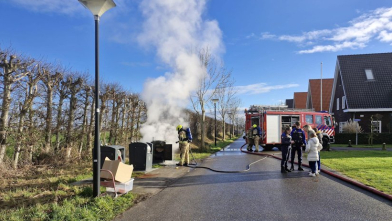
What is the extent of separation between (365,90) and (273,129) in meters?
16.7

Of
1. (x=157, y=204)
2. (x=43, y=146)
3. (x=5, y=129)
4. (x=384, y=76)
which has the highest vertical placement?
(x=384, y=76)

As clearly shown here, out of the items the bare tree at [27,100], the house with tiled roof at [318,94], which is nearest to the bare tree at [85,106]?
the bare tree at [27,100]

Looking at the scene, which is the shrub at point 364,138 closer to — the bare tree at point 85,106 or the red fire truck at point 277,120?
the red fire truck at point 277,120

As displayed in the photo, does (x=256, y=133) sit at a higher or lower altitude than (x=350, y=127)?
lower

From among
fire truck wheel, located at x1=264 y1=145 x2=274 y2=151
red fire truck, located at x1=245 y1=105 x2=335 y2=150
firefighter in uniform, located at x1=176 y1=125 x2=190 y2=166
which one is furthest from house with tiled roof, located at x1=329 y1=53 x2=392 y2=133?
firefighter in uniform, located at x1=176 y1=125 x2=190 y2=166

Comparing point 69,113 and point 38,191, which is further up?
point 69,113

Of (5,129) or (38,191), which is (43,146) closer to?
(5,129)

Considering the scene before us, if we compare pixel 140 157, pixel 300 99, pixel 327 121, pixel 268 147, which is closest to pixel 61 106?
pixel 140 157

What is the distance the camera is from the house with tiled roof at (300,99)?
50.4 meters

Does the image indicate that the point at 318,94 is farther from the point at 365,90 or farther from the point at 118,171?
the point at 118,171

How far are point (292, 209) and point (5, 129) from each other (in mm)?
8333

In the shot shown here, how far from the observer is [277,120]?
16.4 m

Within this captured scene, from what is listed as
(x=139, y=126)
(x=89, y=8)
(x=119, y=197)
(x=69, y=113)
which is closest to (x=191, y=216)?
(x=119, y=197)

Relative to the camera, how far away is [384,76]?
27547 mm
